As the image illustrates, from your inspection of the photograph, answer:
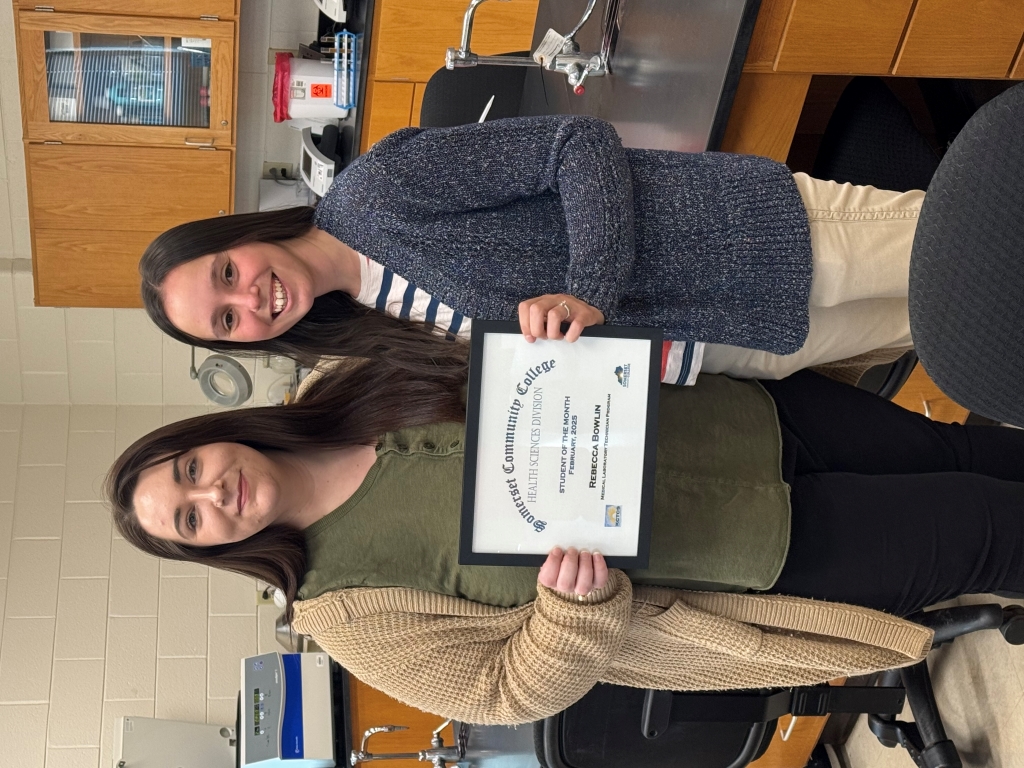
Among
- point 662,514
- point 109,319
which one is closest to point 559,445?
point 662,514

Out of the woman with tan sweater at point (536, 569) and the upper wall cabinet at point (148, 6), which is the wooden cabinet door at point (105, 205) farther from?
the woman with tan sweater at point (536, 569)

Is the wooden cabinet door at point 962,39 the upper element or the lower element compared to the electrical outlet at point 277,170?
upper

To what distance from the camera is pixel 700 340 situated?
1341 mm

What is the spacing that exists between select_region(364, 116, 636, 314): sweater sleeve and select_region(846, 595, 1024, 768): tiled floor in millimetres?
1605

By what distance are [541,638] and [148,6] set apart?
281 cm

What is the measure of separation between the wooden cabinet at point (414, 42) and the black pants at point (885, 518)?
211cm

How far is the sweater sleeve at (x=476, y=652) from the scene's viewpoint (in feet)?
4.27

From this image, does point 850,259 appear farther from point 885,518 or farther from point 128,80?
point 128,80

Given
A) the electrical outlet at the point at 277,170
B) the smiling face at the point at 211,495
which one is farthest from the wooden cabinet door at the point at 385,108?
the smiling face at the point at 211,495

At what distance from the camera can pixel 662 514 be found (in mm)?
1346

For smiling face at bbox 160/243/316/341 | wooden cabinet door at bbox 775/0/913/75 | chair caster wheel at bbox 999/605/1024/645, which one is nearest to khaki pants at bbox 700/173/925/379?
wooden cabinet door at bbox 775/0/913/75

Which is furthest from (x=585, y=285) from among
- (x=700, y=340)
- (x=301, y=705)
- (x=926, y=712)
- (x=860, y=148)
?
(x=301, y=705)

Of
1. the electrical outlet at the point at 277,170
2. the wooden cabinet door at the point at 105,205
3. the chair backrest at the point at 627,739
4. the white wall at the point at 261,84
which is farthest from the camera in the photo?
the electrical outlet at the point at 277,170

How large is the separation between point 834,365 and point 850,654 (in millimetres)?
507
